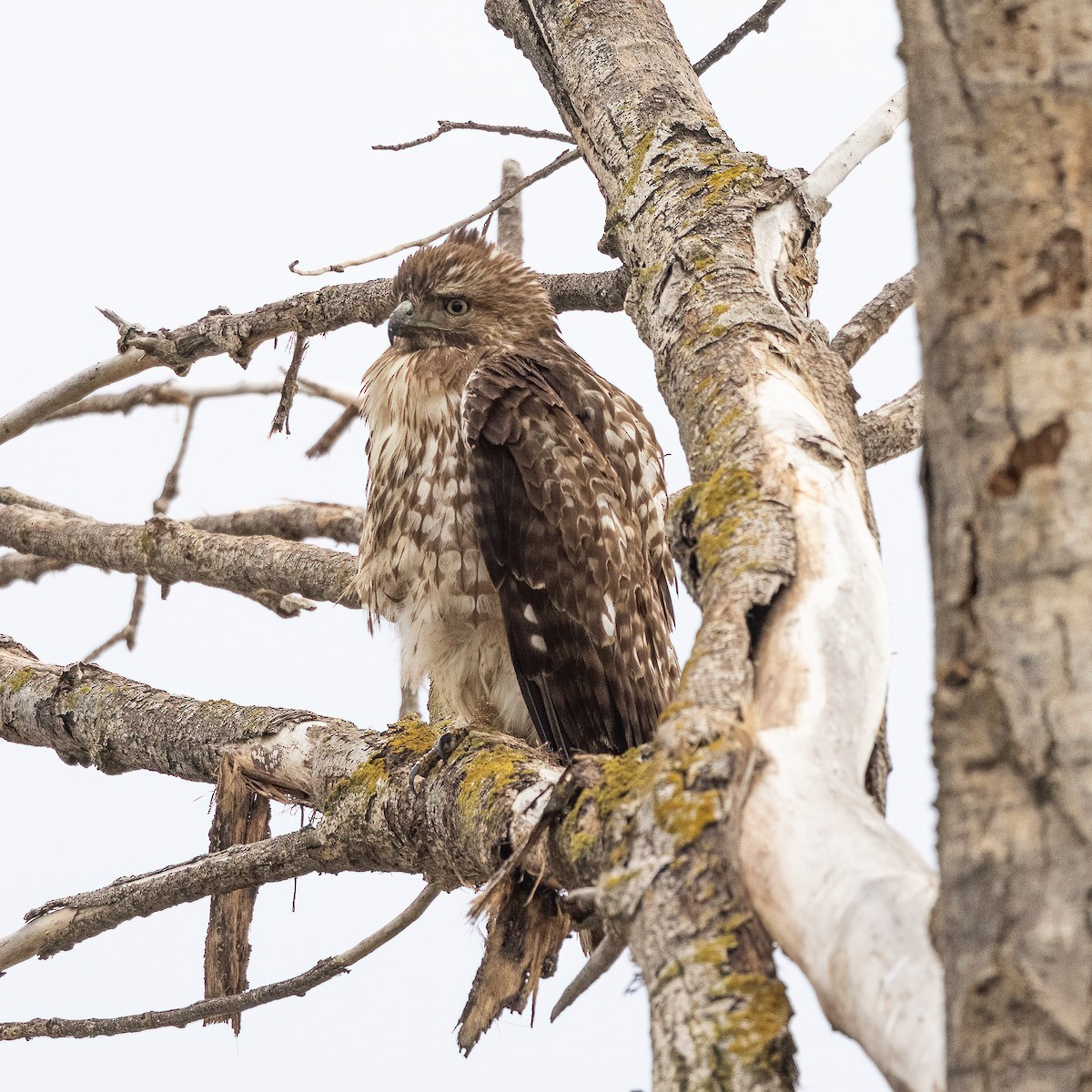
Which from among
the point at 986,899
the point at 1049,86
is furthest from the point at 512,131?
→ the point at 986,899

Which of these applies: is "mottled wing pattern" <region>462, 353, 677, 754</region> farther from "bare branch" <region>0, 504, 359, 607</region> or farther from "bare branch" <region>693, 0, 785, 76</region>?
"bare branch" <region>693, 0, 785, 76</region>

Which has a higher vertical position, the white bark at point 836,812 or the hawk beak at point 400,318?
the hawk beak at point 400,318

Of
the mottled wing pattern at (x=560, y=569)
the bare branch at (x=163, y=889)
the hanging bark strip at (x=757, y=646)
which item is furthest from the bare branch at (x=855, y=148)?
the bare branch at (x=163, y=889)

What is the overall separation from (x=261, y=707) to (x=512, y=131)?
2.01m

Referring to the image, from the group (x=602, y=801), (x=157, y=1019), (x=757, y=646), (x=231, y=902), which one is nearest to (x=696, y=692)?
(x=757, y=646)

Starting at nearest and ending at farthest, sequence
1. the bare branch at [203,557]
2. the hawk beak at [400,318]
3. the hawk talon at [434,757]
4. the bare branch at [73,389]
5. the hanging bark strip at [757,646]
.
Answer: the hanging bark strip at [757,646], the hawk talon at [434,757], the bare branch at [73,389], the hawk beak at [400,318], the bare branch at [203,557]

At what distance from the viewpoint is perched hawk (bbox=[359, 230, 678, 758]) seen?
3.78m

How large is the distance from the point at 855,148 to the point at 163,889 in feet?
8.17

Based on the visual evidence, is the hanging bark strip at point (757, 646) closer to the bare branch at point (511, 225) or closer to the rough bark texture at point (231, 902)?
the rough bark texture at point (231, 902)

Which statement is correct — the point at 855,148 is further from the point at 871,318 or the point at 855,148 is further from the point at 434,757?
the point at 434,757

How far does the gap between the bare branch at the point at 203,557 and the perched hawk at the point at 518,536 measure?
0.51 meters

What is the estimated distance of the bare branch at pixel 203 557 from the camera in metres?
4.74

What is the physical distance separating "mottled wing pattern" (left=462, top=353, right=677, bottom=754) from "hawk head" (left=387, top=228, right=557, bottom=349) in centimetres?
66

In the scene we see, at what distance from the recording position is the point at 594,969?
6.59 ft
